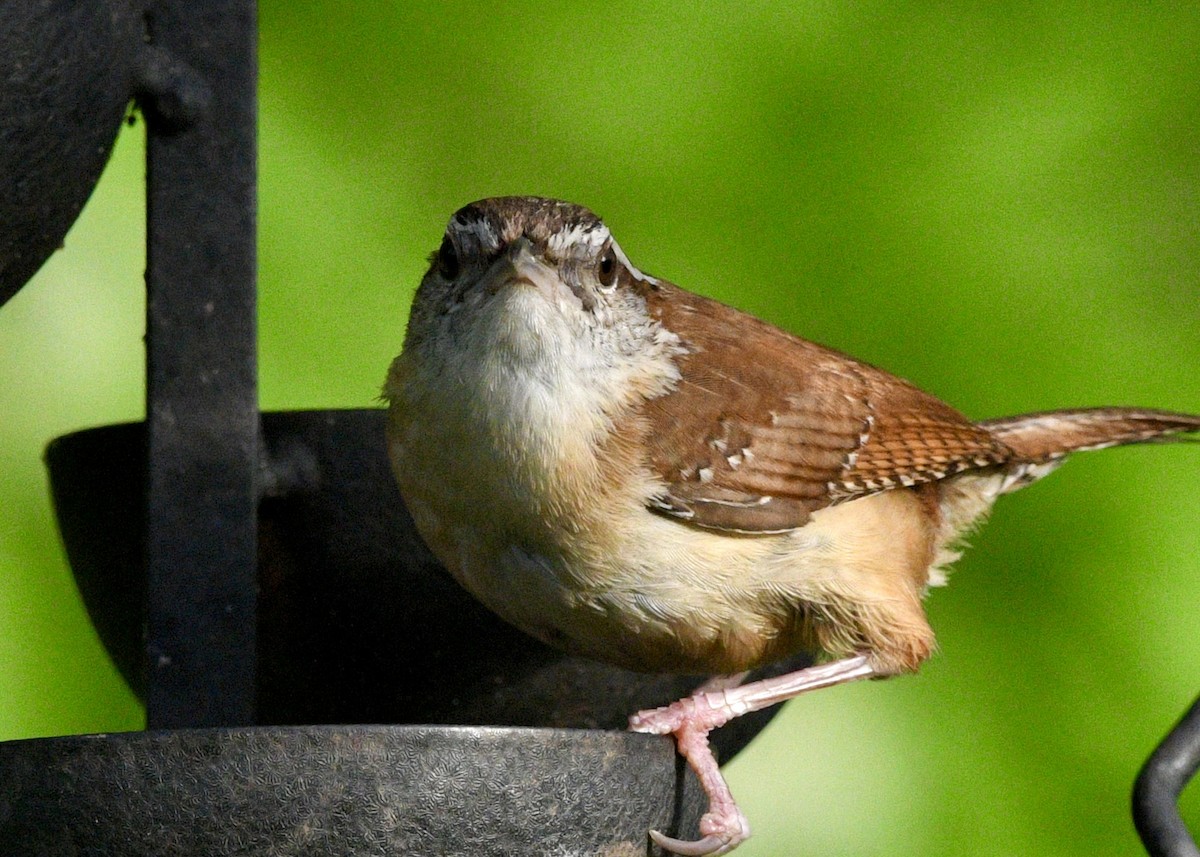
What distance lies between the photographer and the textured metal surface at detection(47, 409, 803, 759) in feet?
8.43

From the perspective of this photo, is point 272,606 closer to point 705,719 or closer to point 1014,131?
point 705,719

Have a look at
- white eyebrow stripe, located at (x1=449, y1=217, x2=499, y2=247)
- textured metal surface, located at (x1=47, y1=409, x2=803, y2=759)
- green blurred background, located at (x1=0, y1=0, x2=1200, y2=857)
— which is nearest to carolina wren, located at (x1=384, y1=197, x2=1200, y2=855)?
white eyebrow stripe, located at (x1=449, y1=217, x2=499, y2=247)

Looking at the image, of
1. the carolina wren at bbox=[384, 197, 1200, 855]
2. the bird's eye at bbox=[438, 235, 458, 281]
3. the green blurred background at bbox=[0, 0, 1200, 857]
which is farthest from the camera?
the green blurred background at bbox=[0, 0, 1200, 857]

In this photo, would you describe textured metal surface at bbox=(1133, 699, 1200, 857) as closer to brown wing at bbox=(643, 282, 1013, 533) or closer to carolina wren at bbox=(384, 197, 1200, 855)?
carolina wren at bbox=(384, 197, 1200, 855)

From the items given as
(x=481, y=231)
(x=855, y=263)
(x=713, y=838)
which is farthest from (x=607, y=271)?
(x=713, y=838)

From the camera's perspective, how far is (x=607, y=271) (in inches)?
105

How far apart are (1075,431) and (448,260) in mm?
1273

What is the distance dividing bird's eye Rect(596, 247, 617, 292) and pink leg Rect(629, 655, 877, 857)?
0.65 meters

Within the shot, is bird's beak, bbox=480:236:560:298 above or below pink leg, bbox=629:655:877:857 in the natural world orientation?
above

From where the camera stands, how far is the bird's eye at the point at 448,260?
262 centimetres

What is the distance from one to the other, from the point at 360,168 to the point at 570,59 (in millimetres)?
443

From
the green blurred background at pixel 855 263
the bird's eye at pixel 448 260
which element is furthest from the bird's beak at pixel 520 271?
the green blurred background at pixel 855 263

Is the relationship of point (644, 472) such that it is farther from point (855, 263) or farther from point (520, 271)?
point (855, 263)

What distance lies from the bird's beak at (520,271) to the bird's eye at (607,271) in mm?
155
